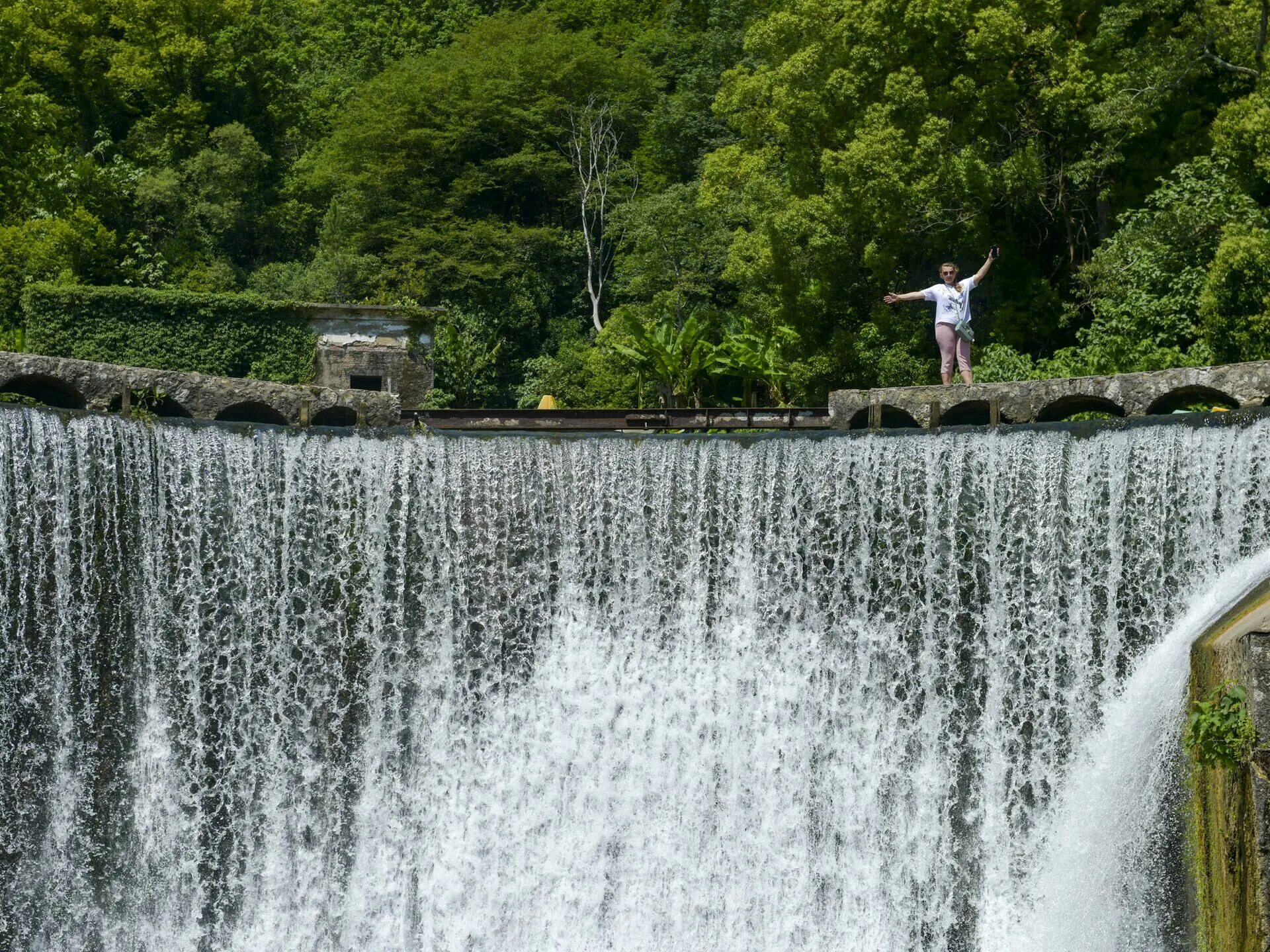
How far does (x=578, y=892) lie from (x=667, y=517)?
3629 millimetres

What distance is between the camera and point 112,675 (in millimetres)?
14797

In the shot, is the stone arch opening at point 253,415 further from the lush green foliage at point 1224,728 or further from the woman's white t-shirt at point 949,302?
the lush green foliage at point 1224,728

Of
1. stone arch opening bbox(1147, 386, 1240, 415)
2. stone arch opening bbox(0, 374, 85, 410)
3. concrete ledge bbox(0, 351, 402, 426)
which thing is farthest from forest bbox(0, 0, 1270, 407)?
stone arch opening bbox(0, 374, 85, 410)

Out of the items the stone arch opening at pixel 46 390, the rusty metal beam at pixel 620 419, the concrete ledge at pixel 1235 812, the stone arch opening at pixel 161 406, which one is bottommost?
the concrete ledge at pixel 1235 812

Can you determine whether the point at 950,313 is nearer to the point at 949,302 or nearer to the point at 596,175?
the point at 949,302

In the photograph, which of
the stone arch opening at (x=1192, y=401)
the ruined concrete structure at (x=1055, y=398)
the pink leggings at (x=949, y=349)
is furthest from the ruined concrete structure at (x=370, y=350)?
the stone arch opening at (x=1192, y=401)

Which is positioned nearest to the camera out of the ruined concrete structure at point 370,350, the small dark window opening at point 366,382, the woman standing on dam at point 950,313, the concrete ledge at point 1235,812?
the concrete ledge at point 1235,812

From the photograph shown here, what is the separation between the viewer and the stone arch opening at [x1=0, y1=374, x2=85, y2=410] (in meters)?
Result: 14.9

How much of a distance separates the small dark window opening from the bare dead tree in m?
7.16

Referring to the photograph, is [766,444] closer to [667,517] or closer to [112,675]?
[667,517]

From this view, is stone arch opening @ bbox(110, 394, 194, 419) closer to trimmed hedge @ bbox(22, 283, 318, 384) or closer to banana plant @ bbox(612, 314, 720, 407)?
trimmed hedge @ bbox(22, 283, 318, 384)

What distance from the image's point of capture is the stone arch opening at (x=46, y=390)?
14852mm

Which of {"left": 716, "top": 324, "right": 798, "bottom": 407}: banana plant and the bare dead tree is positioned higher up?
the bare dead tree

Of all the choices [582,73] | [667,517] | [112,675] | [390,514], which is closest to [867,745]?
[667,517]
